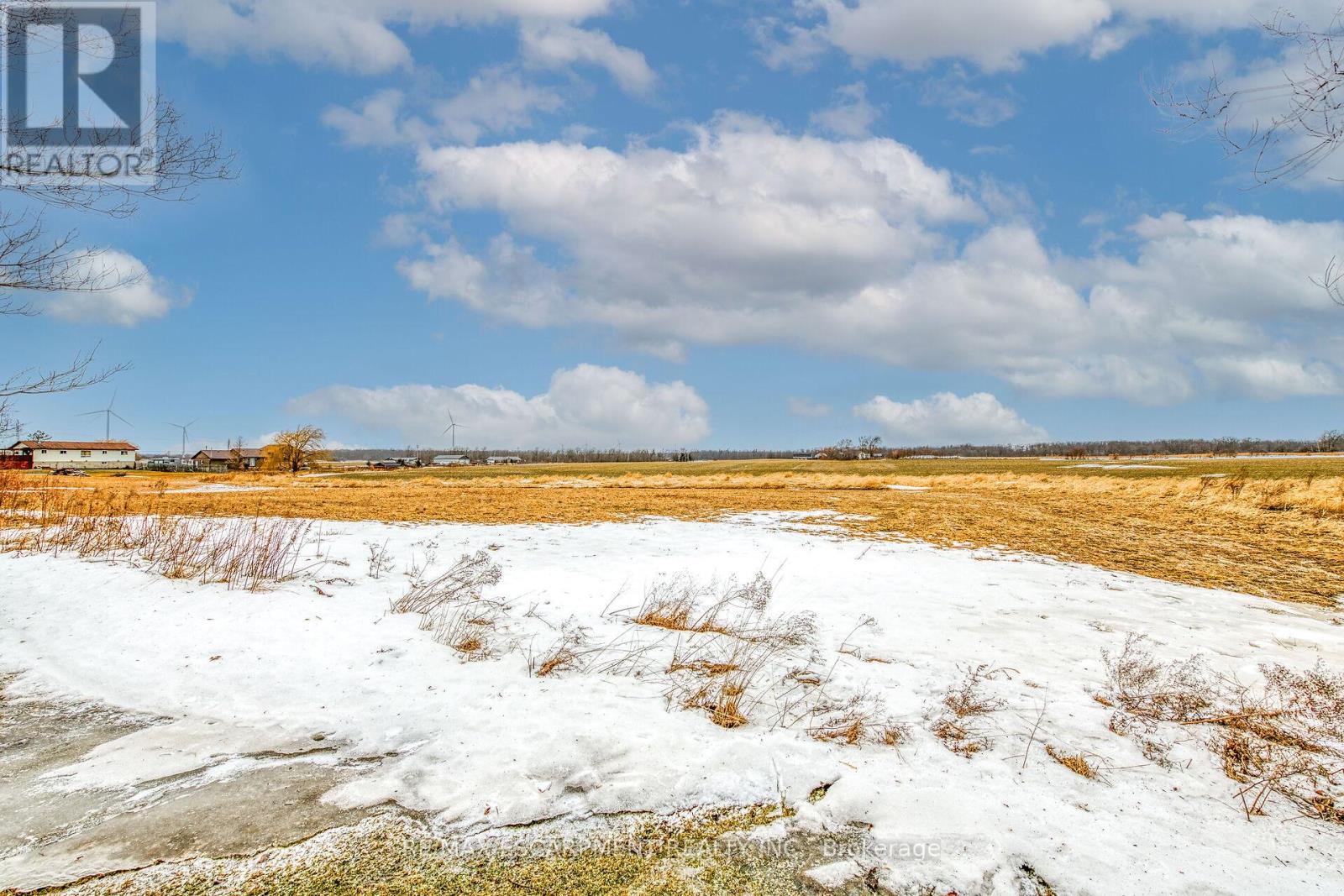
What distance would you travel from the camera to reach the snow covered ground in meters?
3.47

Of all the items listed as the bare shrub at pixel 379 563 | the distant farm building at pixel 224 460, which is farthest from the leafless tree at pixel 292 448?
the bare shrub at pixel 379 563

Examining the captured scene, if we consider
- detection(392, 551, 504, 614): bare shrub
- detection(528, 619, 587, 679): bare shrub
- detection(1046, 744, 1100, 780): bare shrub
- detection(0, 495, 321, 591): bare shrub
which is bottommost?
detection(1046, 744, 1100, 780): bare shrub

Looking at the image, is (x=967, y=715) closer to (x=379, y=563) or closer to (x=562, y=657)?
(x=562, y=657)

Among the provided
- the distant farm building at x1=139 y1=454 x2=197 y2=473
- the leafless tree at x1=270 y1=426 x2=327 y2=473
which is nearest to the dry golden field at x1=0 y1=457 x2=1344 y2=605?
the leafless tree at x1=270 y1=426 x2=327 y2=473

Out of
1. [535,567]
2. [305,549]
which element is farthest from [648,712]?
[305,549]

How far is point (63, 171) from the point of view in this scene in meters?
7.00

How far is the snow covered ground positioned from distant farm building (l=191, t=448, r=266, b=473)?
323 feet

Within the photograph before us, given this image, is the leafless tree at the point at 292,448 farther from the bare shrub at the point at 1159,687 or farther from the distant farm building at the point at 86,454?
the bare shrub at the point at 1159,687

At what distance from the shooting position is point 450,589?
759 cm

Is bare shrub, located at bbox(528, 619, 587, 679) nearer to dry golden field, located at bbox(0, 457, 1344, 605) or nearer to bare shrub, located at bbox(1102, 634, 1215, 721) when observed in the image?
bare shrub, located at bbox(1102, 634, 1215, 721)

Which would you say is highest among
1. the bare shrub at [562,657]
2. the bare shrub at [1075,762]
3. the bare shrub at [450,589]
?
the bare shrub at [450,589]

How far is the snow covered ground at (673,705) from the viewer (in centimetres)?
347

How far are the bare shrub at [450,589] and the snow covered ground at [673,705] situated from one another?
286 millimetres

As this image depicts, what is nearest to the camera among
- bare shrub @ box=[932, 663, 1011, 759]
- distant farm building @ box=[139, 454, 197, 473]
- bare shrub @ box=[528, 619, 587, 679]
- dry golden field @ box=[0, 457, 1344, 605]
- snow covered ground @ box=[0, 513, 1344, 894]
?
snow covered ground @ box=[0, 513, 1344, 894]
